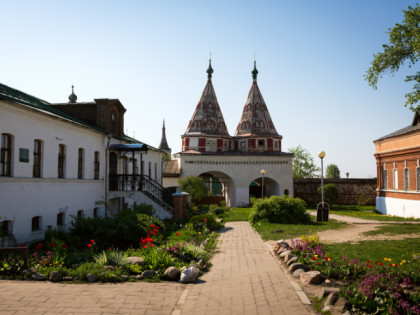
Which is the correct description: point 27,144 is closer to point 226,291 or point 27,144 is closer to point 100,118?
point 100,118

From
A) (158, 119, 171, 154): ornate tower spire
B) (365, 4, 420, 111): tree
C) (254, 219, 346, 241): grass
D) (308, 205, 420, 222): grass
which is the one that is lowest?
(308, 205, 420, 222): grass

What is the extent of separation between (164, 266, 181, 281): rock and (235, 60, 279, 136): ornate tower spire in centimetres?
3204

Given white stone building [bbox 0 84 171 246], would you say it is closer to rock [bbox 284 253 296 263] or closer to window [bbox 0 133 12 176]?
window [bbox 0 133 12 176]

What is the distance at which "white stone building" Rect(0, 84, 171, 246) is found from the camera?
468 inches

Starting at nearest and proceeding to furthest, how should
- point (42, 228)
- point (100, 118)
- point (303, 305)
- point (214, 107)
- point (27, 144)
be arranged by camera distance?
point (303, 305), point (27, 144), point (42, 228), point (100, 118), point (214, 107)

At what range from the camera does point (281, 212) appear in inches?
765

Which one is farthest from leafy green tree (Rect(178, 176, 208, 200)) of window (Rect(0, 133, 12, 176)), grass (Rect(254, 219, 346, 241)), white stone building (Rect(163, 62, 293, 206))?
→ window (Rect(0, 133, 12, 176))

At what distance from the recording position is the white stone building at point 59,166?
11891 millimetres

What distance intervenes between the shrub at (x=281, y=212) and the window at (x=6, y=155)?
1203cm

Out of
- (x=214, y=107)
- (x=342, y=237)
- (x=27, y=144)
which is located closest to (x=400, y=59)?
(x=342, y=237)

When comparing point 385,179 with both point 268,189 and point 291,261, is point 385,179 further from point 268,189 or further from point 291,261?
point 291,261

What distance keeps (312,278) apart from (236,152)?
30.5 m

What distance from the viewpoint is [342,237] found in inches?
547

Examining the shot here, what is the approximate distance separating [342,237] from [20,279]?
11.0m
